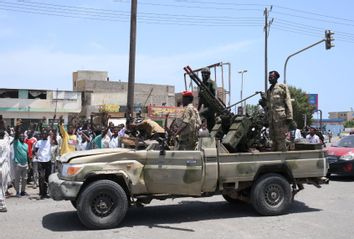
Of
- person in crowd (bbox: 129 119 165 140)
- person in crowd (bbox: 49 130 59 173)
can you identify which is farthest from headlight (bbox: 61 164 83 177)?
person in crowd (bbox: 49 130 59 173)

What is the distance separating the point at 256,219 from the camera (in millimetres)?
8469

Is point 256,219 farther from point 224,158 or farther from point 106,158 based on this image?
point 106,158

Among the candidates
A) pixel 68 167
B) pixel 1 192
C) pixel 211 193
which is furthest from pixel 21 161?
pixel 211 193

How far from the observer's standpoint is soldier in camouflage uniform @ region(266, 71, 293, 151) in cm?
927

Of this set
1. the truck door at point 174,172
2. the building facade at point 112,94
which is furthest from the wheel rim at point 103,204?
the building facade at point 112,94

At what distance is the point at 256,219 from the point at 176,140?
6.81 ft

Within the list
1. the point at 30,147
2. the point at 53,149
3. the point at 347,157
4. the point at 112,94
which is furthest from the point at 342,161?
the point at 112,94

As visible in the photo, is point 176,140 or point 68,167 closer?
point 68,167

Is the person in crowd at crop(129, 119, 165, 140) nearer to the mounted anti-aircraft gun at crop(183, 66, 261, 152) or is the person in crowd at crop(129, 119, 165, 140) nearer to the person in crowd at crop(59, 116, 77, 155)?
the mounted anti-aircraft gun at crop(183, 66, 261, 152)

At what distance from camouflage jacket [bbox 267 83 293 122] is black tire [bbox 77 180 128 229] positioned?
3.62 m

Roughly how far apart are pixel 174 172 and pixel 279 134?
8.29ft

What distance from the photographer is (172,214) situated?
8.92 metres

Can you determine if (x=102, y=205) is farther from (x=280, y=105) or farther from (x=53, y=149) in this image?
(x=53, y=149)

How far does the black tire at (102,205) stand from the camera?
24.4ft
